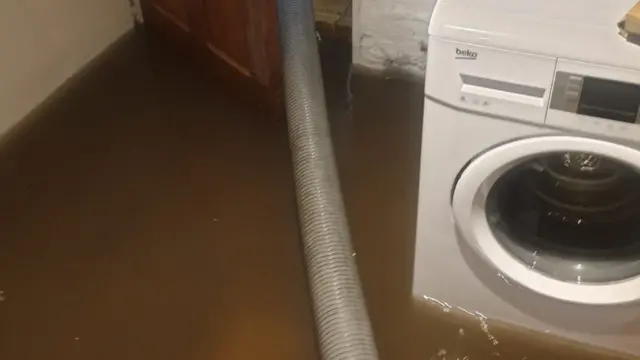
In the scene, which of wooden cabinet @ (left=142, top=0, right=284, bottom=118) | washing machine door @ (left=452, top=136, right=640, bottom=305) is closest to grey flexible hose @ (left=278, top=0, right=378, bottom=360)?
wooden cabinet @ (left=142, top=0, right=284, bottom=118)

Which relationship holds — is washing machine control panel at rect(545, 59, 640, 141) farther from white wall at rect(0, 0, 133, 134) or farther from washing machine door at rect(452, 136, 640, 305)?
white wall at rect(0, 0, 133, 134)

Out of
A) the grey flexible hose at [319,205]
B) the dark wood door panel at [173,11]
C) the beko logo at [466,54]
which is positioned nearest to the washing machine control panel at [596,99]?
the beko logo at [466,54]

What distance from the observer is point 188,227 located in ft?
6.64

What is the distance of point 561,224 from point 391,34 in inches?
39.2

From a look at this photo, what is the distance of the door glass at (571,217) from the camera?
153cm

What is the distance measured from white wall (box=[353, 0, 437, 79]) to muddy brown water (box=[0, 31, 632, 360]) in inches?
3.2

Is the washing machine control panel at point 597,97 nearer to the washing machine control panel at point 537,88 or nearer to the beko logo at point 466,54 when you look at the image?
the washing machine control panel at point 537,88

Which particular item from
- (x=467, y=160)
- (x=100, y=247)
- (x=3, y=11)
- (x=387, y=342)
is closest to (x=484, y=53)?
(x=467, y=160)

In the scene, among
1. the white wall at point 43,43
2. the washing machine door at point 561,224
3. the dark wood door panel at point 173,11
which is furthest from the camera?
the dark wood door panel at point 173,11

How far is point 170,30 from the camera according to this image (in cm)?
260

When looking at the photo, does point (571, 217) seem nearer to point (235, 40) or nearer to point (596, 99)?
point (596, 99)

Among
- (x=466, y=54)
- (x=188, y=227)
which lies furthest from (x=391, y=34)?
(x=466, y=54)

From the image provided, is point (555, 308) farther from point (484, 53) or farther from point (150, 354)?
point (150, 354)

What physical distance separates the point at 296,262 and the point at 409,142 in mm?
576
